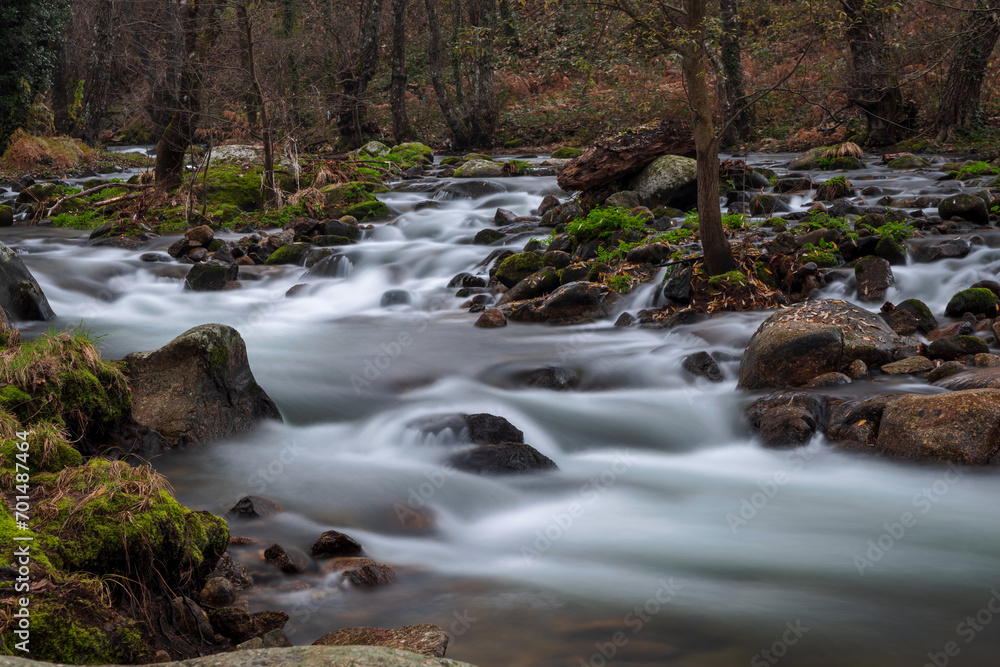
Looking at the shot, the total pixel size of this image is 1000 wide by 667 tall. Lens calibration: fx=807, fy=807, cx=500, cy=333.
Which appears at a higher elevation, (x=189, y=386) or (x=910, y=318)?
(x=189, y=386)

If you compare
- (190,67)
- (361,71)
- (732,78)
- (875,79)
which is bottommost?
(875,79)

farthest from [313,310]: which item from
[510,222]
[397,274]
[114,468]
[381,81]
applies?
[381,81]

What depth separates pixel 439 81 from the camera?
24.6 metres

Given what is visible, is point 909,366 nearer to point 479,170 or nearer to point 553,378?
point 553,378

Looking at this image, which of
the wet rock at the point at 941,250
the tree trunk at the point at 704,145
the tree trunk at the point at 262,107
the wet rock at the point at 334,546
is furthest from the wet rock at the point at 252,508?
the tree trunk at the point at 262,107

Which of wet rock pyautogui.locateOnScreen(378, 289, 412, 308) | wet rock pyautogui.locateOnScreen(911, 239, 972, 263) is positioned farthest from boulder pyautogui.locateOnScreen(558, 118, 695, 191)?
wet rock pyautogui.locateOnScreen(911, 239, 972, 263)

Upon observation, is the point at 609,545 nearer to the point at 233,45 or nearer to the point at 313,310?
the point at 313,310

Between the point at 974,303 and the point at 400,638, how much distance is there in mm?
7621

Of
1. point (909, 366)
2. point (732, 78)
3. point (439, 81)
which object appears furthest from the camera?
point (439, 81)

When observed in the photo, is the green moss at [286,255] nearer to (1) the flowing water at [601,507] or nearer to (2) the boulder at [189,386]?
(1) the flowing water at [601,507]

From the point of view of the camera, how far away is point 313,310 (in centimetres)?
1166

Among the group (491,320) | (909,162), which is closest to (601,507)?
(491,320)

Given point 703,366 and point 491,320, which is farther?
point 491,320

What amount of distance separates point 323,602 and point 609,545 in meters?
1.93
